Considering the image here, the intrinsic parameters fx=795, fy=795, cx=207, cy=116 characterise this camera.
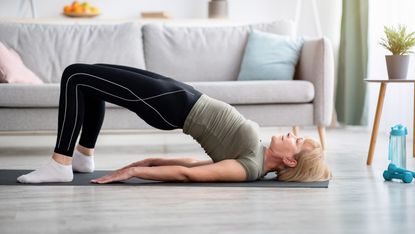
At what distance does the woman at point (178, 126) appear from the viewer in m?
3.33

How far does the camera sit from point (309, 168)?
11.1 ft

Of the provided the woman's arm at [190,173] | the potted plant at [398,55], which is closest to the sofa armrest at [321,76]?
the potted plant at [398,55]

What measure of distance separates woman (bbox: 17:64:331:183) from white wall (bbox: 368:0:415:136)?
251 centimetres

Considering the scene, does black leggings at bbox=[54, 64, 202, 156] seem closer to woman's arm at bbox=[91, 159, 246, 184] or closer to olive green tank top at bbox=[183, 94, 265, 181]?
olive green tank top at bbox=[183, 94, 265, 181]

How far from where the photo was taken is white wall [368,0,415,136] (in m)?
5.73

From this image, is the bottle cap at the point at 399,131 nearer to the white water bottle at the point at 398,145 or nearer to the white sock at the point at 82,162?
the white water bottle at the point at 398,145

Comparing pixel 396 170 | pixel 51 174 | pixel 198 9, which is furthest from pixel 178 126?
pixel 198 9

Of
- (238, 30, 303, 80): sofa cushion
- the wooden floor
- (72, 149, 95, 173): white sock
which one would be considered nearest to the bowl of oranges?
(238, 30, 303, 80): sofa cushion

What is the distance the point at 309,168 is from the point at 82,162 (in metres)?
1.08

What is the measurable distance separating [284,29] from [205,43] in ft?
1.88

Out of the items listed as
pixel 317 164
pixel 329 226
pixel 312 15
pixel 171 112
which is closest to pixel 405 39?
pixel 317 164

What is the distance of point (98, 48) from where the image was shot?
542cm

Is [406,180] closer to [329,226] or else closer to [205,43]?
[329,226]

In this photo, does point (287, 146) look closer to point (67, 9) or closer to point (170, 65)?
point (170, 65)
